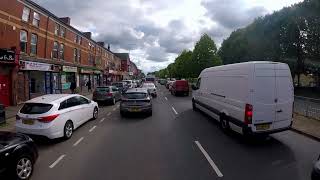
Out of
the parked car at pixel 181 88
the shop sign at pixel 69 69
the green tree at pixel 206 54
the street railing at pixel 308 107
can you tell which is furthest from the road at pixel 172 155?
the green tree at pixel 206 54

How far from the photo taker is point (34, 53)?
76.3ft

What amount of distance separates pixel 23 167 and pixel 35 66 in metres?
18.7

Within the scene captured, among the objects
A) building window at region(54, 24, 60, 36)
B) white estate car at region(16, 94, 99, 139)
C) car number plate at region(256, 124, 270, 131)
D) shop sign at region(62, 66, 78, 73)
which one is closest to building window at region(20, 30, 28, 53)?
building window at region(54, 24, 60, 36)

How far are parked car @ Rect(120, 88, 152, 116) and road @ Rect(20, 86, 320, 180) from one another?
106 inches

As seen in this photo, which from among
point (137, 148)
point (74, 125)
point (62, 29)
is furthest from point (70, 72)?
point (137, 148)

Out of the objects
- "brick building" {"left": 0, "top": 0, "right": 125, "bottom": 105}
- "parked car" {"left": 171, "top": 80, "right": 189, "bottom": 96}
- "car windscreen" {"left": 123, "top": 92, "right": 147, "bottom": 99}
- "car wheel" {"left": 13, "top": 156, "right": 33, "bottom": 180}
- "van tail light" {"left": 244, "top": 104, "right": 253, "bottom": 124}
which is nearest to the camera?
"car wheel" {"left": 13, "top": 156, "right": 33, "bottom": 180}

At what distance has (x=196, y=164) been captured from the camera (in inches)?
264

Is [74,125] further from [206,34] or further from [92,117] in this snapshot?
[206,34]

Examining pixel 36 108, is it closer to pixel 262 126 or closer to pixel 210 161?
pixel 210 161

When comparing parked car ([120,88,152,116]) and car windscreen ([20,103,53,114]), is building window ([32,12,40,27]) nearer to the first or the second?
parked car ([120,88,152,116])

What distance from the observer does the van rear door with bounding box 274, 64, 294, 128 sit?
8711 millimetres

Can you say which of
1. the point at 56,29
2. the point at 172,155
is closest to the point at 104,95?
the point at 56,29

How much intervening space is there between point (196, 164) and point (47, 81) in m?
22.7

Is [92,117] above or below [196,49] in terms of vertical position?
below
